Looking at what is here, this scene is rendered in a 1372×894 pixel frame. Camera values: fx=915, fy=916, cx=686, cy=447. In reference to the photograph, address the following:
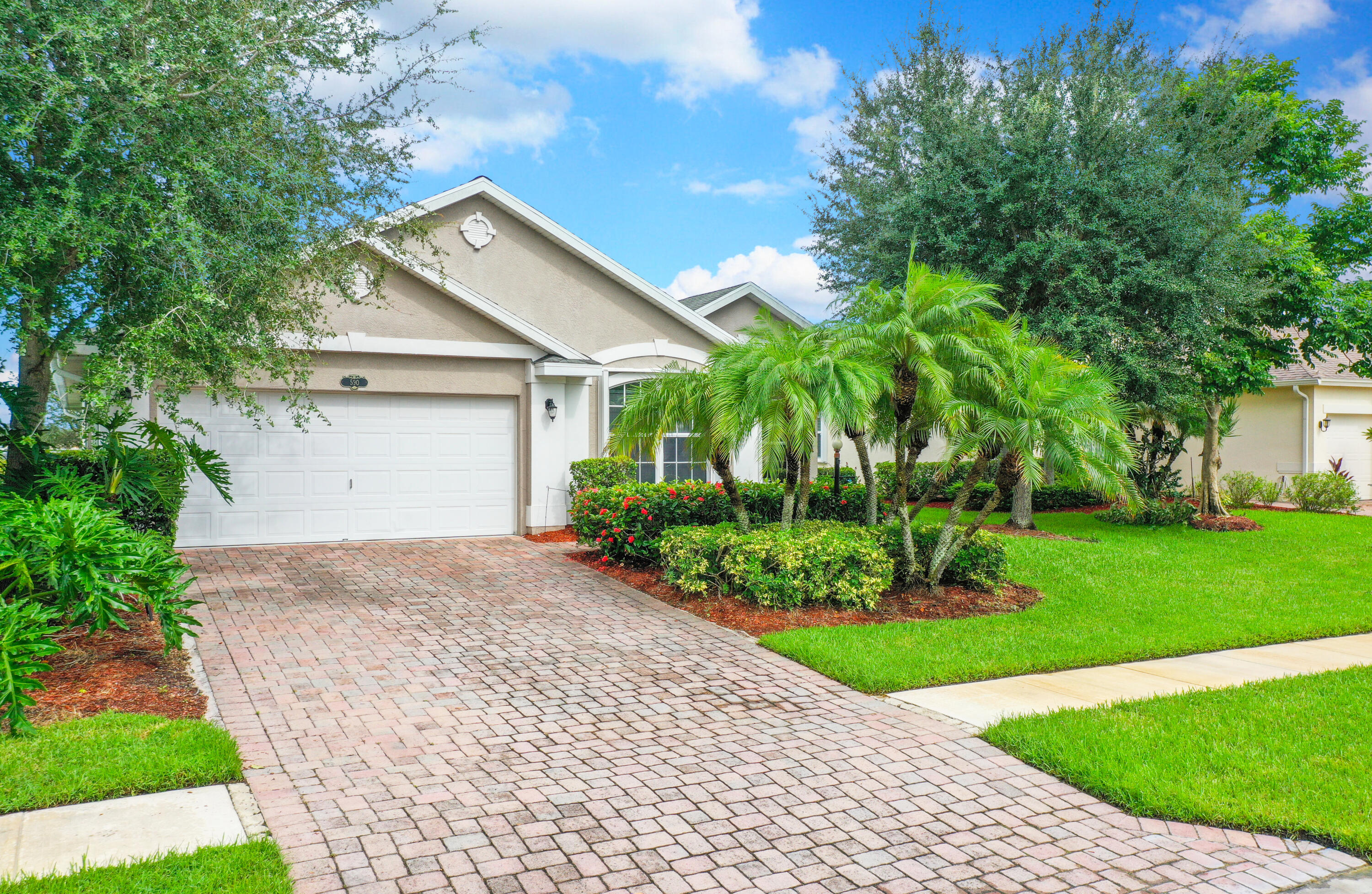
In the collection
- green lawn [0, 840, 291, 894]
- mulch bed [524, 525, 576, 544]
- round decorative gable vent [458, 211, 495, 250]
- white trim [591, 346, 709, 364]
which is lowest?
green lawn [0, 840, 291, 894]

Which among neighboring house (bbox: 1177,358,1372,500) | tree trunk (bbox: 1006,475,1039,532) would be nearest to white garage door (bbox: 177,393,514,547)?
tree trunk (bbox: 1006,475,1039,532)

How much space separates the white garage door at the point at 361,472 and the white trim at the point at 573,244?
7.04ft

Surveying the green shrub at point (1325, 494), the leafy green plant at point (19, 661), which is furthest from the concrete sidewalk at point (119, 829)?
the green shrub at point (1325, 494)

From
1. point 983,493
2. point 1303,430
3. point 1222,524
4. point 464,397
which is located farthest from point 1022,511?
point 1303,430

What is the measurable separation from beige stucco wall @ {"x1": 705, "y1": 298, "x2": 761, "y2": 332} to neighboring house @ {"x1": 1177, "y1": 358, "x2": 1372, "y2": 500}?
11.9 meters

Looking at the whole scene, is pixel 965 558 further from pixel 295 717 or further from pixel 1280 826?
pixel 295 717

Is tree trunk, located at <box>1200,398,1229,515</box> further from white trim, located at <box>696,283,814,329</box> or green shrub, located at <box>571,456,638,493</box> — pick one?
green shrub, located at <box>571,456,638,493</box>

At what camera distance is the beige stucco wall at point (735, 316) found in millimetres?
20766

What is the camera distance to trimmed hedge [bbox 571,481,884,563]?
11.5 meters

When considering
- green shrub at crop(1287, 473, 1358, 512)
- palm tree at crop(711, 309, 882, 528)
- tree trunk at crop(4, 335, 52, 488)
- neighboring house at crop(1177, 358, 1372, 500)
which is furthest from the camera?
neighboring house at crop(1177, 358, 1372, 500)

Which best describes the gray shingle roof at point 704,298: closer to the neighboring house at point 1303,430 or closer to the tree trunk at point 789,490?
the tree trunk at point 789,490

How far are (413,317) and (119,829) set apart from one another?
409 inches

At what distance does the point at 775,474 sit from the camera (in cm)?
1020

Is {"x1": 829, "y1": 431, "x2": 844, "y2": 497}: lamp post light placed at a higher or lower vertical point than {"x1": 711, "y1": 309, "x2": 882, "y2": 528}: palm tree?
lower
